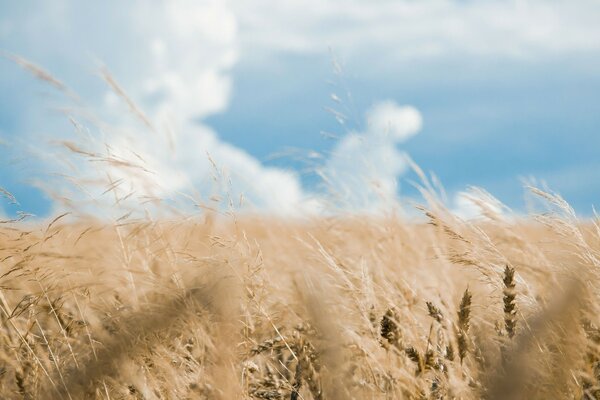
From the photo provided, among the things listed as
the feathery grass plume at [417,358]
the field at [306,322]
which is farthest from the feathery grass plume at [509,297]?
the feathery grass plume at [417,358]

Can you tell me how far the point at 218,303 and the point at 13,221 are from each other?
5.10 feet

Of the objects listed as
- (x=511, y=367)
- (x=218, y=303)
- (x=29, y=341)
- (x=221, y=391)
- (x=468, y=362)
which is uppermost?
(x=29, y=341)

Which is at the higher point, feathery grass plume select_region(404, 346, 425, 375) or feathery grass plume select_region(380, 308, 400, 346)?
feathery grass plume select_region(380, 308, 400, 346)

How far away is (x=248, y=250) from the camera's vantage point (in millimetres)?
2318

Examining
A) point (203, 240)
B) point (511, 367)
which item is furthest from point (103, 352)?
point (203, 240)

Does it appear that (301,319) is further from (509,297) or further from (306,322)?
(509,297)

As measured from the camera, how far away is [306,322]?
6.82 ft

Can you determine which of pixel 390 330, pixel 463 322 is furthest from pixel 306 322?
pixel 463 322

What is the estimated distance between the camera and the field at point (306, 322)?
117cm

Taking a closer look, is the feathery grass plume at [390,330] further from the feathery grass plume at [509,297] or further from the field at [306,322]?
the feathery grass plume at [509,297]

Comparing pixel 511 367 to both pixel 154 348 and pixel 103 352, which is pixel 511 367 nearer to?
pixel 103 352

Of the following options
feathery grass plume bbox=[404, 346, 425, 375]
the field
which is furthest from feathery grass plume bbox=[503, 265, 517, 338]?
feathery grass plume bbox=[404, 346, 425, 375]

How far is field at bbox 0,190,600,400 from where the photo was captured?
117 cm

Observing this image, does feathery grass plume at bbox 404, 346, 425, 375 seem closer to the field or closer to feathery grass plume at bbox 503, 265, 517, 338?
the field
